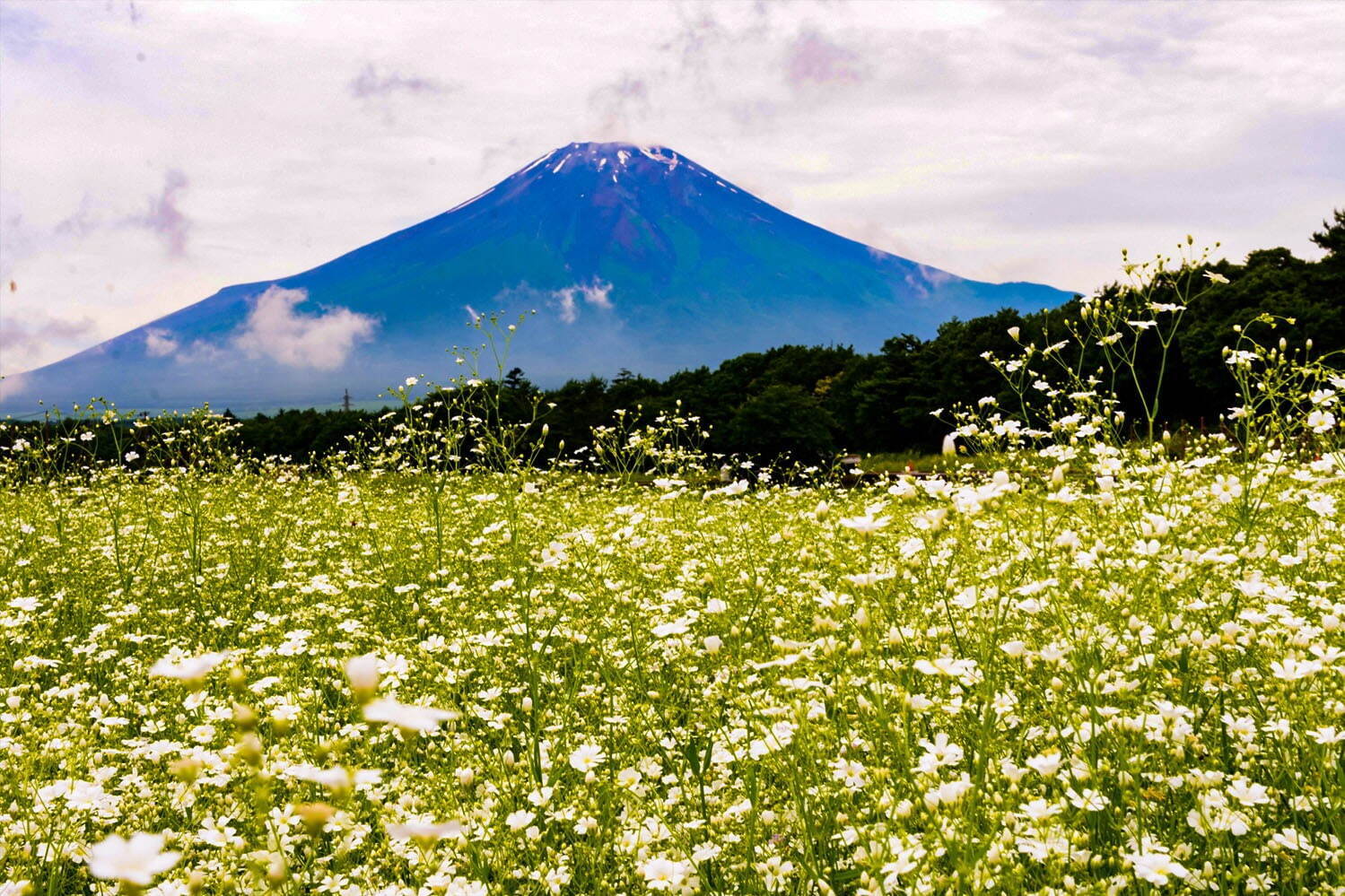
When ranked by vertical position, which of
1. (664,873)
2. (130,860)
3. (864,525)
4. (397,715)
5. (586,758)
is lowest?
(664,873)

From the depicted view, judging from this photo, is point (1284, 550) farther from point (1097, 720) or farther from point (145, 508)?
point (145, 508)

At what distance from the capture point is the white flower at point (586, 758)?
11.4ft

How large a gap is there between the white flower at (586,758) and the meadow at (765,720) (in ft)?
0.06

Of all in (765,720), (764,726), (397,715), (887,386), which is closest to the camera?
(397,715)

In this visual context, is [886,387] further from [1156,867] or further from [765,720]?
[1156,867]

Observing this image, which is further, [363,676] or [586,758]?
[586,758]

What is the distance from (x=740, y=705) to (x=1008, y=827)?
954 mm

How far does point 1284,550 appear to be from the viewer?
17.1 ft

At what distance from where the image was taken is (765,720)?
10.5 ft

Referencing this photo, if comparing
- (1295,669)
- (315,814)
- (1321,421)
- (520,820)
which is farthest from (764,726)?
(1321,421)

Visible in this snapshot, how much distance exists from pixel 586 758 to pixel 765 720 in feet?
2.66

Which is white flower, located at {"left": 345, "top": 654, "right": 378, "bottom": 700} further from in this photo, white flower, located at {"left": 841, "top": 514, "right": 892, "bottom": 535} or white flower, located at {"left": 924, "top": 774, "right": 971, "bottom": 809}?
white flower, located at {"left": 841, "top": 514, "right": 892, "bottom": 535}

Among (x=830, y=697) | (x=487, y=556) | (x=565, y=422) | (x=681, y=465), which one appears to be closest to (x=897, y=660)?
(x=830, y=697)

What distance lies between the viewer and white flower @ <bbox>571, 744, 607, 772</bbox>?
3479 millimetres
